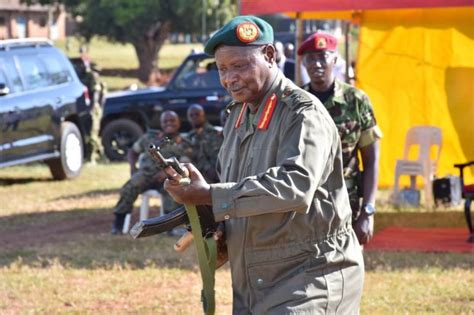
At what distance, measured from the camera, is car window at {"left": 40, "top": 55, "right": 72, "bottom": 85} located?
1562 centimetres

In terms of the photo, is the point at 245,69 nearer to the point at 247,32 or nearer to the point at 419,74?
the point at 247,32

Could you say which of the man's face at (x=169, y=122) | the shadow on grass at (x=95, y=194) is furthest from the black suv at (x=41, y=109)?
the man's face at (x=169, y=122)

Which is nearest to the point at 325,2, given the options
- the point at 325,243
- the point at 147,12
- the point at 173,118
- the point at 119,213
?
the point at 173,118

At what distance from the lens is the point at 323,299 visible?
3570 millimetres

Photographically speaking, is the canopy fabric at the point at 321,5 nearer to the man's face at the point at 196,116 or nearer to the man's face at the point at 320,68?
the man's face at the point at 196,116

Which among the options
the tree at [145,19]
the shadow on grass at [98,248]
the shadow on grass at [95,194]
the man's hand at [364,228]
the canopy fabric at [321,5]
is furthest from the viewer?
the tree at [145,19]

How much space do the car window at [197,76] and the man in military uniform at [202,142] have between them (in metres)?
5.79

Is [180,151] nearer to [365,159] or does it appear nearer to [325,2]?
[325,2]

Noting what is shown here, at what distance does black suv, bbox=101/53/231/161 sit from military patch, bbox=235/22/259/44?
1284 cm

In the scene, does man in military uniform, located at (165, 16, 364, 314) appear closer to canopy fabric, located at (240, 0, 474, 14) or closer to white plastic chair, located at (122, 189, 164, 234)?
canopy fabric, located at (240, 0, 474, 14)

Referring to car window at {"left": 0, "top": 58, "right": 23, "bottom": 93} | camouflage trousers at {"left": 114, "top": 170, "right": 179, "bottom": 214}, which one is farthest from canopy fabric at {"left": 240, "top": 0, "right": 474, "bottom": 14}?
car window at {"left": 0, "top": 58, "right": 23, "bottom": 93}

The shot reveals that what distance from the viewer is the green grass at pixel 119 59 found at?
4128cm

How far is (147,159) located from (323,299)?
7.55 m

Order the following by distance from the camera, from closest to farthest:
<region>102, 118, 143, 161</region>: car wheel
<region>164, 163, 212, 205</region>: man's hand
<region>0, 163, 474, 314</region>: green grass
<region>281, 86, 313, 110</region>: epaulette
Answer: <region>164, 163, 212, 205</region>: man's hand
<region>281, 86, 313, 110</region>: epaulette
<region>0, 163, 474, 314</region>: green grass
<region>102, 118, 143, 161</region>: car wheel
